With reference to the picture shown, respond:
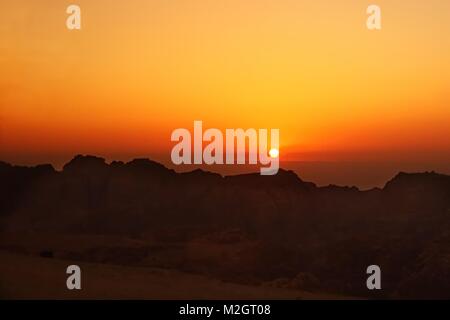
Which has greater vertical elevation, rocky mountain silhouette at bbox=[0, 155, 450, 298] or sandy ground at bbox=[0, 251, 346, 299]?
rocky mountain silhouette at bbox=[0, 155, 450, 298]

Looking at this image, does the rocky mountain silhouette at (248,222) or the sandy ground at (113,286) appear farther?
the rocky mountain silhouette at (248,222)

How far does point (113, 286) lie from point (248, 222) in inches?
459

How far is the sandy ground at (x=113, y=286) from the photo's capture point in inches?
243

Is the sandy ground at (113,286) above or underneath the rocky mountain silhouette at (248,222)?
underneath

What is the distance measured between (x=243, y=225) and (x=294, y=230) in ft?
5.29

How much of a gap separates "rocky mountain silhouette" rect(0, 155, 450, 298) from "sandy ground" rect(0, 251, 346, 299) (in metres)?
3.92

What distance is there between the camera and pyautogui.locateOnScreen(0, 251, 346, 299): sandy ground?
6168 millimetres

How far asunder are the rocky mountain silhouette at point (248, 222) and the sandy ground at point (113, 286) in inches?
154

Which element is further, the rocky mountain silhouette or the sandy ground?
the rocky mountain silhouette

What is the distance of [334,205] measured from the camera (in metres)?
18.9

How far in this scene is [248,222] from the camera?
18016 millimetres

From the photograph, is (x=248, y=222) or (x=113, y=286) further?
(x=248, y=222)
